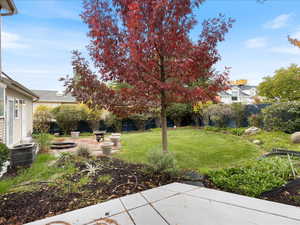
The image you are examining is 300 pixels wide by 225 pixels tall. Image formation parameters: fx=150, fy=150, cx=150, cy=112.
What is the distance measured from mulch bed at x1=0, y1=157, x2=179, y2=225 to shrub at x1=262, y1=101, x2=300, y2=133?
8.02 m

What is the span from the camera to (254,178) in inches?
118

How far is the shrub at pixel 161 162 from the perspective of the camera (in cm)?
335

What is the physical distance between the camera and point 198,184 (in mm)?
2998

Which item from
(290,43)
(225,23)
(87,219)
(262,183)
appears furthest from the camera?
(290,43)

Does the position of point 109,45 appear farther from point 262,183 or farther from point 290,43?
point 290,43

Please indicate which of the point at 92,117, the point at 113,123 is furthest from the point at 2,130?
the point at 113,123

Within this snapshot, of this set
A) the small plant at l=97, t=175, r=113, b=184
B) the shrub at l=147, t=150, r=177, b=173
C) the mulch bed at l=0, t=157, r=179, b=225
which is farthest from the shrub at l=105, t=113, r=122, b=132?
the shrub at l=147, t=150, r=177, b=173

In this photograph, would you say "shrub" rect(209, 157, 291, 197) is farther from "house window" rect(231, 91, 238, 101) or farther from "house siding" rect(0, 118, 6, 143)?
"house window" rect(231, 91, 238, 101)

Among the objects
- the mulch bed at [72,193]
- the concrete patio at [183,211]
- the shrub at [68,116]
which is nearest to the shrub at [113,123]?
the shrub at [68,116]

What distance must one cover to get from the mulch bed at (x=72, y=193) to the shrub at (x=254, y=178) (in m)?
0.96

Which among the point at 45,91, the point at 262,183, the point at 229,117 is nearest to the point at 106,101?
the point at 262,183

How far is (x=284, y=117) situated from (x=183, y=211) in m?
8.99

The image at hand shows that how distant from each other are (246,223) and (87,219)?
2.00 m

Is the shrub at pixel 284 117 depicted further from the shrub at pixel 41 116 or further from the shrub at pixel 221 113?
the shrub at pixel 41 116
